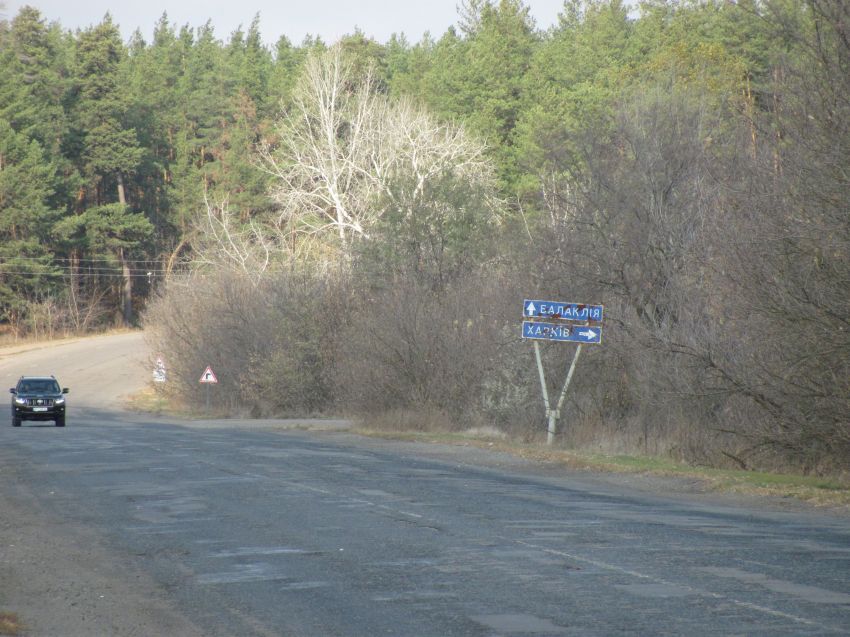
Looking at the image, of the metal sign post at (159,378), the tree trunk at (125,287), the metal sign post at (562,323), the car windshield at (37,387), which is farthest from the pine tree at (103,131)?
the metal sign post at (562,323)

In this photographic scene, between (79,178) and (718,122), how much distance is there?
6975 cm

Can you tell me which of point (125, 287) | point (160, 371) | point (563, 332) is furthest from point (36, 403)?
point (125, 287)

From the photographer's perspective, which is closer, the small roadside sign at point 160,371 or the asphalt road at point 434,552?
the asphalt road at point 434,552

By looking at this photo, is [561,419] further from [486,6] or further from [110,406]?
[486,6]

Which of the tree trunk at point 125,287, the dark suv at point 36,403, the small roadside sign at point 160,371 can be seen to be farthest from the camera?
the tree trunk at point 125,287

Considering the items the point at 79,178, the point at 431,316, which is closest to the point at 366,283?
the point at 431,316

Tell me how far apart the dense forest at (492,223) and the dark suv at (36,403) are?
10219 millimetres

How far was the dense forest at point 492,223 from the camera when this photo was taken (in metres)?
19.5

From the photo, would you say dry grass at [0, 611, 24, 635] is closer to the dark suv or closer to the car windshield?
the dark suv

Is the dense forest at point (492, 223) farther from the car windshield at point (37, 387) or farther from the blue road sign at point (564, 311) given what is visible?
the car windshield at point (37, 387)

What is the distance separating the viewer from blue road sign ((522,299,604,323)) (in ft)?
90.0

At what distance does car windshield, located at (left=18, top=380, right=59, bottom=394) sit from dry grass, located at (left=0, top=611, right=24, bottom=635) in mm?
34408

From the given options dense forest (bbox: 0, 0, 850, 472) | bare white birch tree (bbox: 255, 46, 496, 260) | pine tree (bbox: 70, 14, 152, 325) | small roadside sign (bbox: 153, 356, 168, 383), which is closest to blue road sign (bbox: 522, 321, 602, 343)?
dense forest (bbox: 0, 0, 850, 472)

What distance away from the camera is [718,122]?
31.2 m
